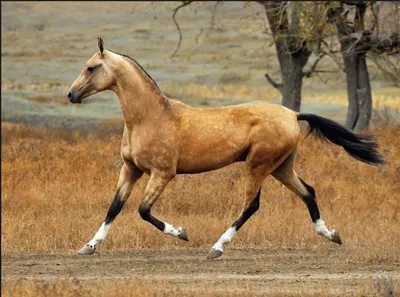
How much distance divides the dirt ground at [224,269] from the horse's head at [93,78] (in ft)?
5.21

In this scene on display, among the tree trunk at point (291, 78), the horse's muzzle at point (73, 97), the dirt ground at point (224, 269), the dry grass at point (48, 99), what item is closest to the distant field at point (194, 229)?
the dirt ground at point (224, 269)

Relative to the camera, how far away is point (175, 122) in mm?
11461

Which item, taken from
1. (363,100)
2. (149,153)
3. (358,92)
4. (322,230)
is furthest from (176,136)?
(358,92)

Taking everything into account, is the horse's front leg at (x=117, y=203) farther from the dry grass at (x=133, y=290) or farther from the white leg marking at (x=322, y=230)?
the white leg marking at (x=322, y=230)

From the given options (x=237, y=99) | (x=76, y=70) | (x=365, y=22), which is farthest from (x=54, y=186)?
(x=76, y=70)

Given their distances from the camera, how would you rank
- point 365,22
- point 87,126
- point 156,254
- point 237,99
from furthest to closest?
point 237,99, point 87,126, point 365,22, point 156,254

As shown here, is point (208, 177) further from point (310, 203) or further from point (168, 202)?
point (310, 203)

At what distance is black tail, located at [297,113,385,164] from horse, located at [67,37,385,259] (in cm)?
57

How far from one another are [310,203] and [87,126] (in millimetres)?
19985

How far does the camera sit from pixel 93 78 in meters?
Result: 11.3

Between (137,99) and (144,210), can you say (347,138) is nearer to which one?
(137,99)

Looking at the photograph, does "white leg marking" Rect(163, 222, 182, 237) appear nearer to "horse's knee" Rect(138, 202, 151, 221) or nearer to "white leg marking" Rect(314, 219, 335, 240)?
"horse's knee" Rect(138, 202, 151, 221)

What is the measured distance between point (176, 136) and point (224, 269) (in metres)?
1.66

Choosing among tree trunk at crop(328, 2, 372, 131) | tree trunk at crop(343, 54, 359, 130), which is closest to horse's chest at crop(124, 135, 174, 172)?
tree trunk at crop(328, 2, 372, 131)
